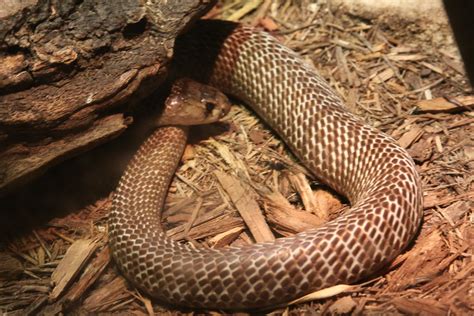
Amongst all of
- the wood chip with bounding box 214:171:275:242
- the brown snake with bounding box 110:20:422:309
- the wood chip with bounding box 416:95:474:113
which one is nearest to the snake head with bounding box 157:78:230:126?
the brown snake with bounding box 110:20:422:309

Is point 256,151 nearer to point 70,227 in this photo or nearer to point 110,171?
point 110,171

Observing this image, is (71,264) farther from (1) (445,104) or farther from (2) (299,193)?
(1) (445,104)

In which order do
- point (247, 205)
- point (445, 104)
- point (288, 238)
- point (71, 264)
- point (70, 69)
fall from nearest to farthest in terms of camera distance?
point (288, 238) < point (70, 69) < point (71, 264) < point (247, 205) < point (445, 104)

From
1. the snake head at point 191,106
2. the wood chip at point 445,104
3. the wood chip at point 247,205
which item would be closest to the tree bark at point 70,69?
the snake head at point 191,106

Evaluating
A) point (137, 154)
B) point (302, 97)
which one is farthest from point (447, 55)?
point (137, 154)

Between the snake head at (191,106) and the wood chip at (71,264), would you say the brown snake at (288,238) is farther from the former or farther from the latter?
the wood chip at (71,264)

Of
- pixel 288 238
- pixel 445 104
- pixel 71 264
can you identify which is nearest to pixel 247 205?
pixel 288 238
